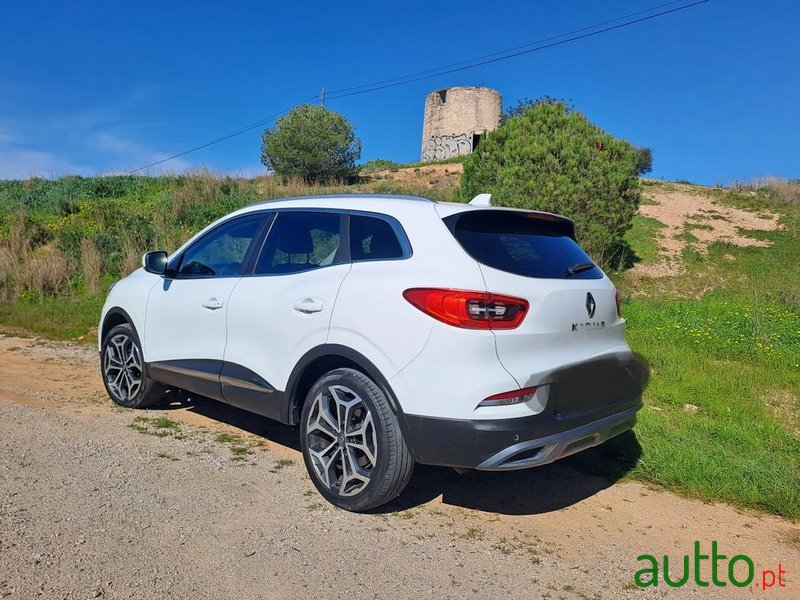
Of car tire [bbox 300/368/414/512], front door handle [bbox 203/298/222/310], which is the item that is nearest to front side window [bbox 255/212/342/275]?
front door handle [bbox 203/298/222/310]

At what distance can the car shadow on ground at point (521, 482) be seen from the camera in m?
3.84

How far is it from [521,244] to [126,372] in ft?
12.6

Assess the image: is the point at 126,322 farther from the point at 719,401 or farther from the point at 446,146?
the point at 446,146

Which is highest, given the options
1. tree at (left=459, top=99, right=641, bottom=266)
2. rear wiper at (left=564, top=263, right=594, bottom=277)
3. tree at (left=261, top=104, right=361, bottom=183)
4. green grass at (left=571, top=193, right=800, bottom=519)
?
tree at (left=261, top=104, right=361, bottom=183)

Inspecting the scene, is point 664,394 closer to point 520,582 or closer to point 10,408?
point 520,582

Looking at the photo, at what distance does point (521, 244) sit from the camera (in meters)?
3.60

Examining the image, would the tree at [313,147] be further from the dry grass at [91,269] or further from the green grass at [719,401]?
the green grass at [719,401]

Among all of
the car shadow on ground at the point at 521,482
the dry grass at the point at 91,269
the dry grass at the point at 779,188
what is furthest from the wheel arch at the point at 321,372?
the dry grass at the point at 779,188

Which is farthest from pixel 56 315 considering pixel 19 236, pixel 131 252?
pixel 19 236

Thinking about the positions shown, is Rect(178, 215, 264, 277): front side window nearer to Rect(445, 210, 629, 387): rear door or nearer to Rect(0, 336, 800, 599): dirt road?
Rect(0, 336, 800, 599): dirt road

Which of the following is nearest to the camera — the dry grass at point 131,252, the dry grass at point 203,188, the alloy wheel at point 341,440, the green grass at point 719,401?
the alloy wheel at point 341,440

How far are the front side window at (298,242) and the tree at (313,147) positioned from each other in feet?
78.8

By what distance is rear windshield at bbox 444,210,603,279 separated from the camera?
3354 millimetres

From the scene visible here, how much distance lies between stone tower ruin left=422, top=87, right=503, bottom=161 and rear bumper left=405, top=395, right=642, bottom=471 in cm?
4323
